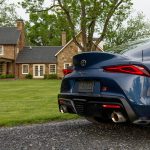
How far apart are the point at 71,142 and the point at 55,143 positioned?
0.77ft

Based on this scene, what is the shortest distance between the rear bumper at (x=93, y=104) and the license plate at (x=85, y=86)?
0.09 meters

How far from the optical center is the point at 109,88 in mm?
5984

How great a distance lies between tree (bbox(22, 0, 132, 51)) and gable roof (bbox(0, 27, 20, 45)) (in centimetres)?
2283

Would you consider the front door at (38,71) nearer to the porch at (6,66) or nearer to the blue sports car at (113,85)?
the porch at (6,66)

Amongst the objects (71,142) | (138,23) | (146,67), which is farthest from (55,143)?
(138,23)

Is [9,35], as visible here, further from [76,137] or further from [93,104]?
[93,104]

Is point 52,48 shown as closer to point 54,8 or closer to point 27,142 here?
point 54,8

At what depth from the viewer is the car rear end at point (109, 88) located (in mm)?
5766

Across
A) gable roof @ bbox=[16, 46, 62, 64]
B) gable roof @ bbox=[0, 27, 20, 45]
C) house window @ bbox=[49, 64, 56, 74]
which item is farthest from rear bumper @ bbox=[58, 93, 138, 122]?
gable roof @ bbox=[0, 27, 20, 45]

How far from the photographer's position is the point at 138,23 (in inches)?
3120

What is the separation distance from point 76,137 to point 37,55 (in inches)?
2224

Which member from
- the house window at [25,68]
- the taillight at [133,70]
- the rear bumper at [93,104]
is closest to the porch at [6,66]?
the house window at [25,68]

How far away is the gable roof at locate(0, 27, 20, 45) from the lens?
6166 cm

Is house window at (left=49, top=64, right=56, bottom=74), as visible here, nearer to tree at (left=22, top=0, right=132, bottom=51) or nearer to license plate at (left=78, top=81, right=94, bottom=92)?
tree at (left=22, top=0, right=132, bottom=51)
